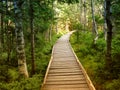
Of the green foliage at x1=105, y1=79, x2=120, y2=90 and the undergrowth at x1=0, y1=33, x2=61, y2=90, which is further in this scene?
the undergrowth at x1=0, y1=33, x2=61, y2=90

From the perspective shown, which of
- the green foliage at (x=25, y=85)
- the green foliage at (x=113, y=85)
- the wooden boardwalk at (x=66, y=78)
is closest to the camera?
the green foliage at (x=113, y=85)

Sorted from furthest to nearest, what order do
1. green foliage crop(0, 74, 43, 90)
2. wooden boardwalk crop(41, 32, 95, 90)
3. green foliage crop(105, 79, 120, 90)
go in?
wooden boardwalk crop(41, 32, 95, 90)
green foliage crop(0, 74, 43, 90)
green foliage crop(105, 79, 120, 90)

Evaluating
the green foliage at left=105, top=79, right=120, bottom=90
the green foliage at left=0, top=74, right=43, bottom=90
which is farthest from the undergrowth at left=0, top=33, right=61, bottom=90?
the green foliage at left=105, top=79, right=120, bottom=90

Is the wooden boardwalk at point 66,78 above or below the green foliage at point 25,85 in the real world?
below

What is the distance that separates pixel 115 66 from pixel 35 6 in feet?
18.6

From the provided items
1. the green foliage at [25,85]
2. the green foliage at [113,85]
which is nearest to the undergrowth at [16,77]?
the green foliage at [25,85]

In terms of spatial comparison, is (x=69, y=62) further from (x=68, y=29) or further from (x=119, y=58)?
(x=68, y=29)

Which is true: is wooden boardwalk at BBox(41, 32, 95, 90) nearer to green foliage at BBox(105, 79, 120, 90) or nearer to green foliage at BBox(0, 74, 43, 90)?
green foliage at BBox(0, 74, 43, 90)

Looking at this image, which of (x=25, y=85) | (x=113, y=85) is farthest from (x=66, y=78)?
(x=113, y=85)

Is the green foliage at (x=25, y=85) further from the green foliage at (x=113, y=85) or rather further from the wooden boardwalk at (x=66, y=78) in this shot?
the green foliage at (x=113, y=85)

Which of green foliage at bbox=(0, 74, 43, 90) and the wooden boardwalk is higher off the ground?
green foliage at bbox=(0, 74, 43, 90)

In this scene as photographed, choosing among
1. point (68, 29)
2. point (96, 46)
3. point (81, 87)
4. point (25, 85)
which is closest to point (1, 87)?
point (25, 85)

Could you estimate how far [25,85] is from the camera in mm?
11453

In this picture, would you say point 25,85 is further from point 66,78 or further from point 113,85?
point 113,85
